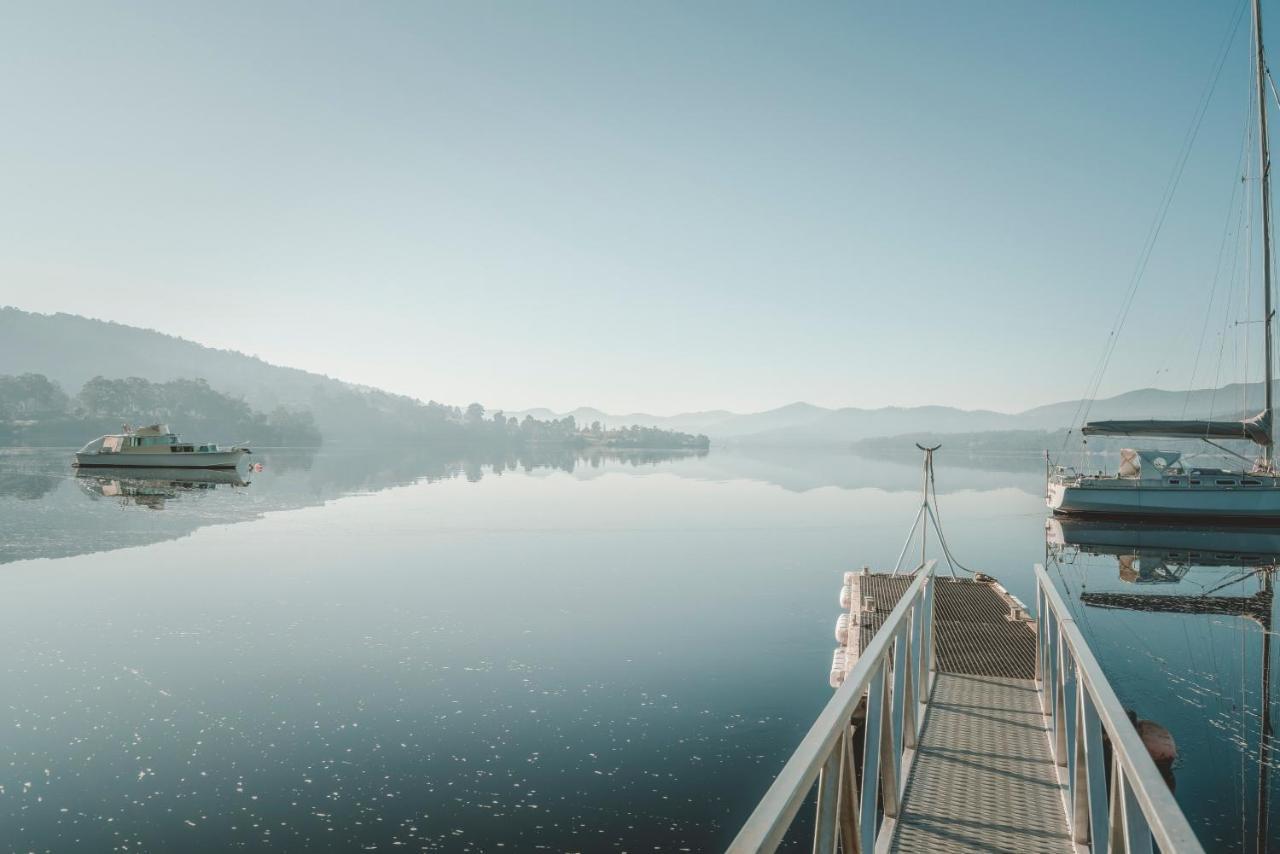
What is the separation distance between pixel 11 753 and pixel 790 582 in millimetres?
16886

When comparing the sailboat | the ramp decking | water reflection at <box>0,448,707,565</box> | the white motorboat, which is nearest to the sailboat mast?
the sailboat

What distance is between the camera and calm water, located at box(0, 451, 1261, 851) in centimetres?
776

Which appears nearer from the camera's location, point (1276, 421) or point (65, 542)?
point (65, 542)

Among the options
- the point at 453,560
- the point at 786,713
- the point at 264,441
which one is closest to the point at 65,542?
the point at 453,560

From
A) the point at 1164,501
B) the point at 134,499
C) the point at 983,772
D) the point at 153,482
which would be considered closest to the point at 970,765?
the point at 983,772

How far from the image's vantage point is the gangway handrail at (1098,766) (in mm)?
2309

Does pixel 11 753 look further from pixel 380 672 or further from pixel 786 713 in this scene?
pixel 786 713

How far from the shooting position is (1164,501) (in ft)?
125

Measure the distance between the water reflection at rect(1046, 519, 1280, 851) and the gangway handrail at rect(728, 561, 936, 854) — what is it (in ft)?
11.6

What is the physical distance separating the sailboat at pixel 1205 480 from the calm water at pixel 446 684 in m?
13.1

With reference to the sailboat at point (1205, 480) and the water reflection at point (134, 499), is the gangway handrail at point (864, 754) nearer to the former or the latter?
the water reflection at point (134, 499)

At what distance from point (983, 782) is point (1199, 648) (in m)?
12.1

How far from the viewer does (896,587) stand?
17.0 metres

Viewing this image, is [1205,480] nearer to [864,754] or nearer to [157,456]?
[864,754]
